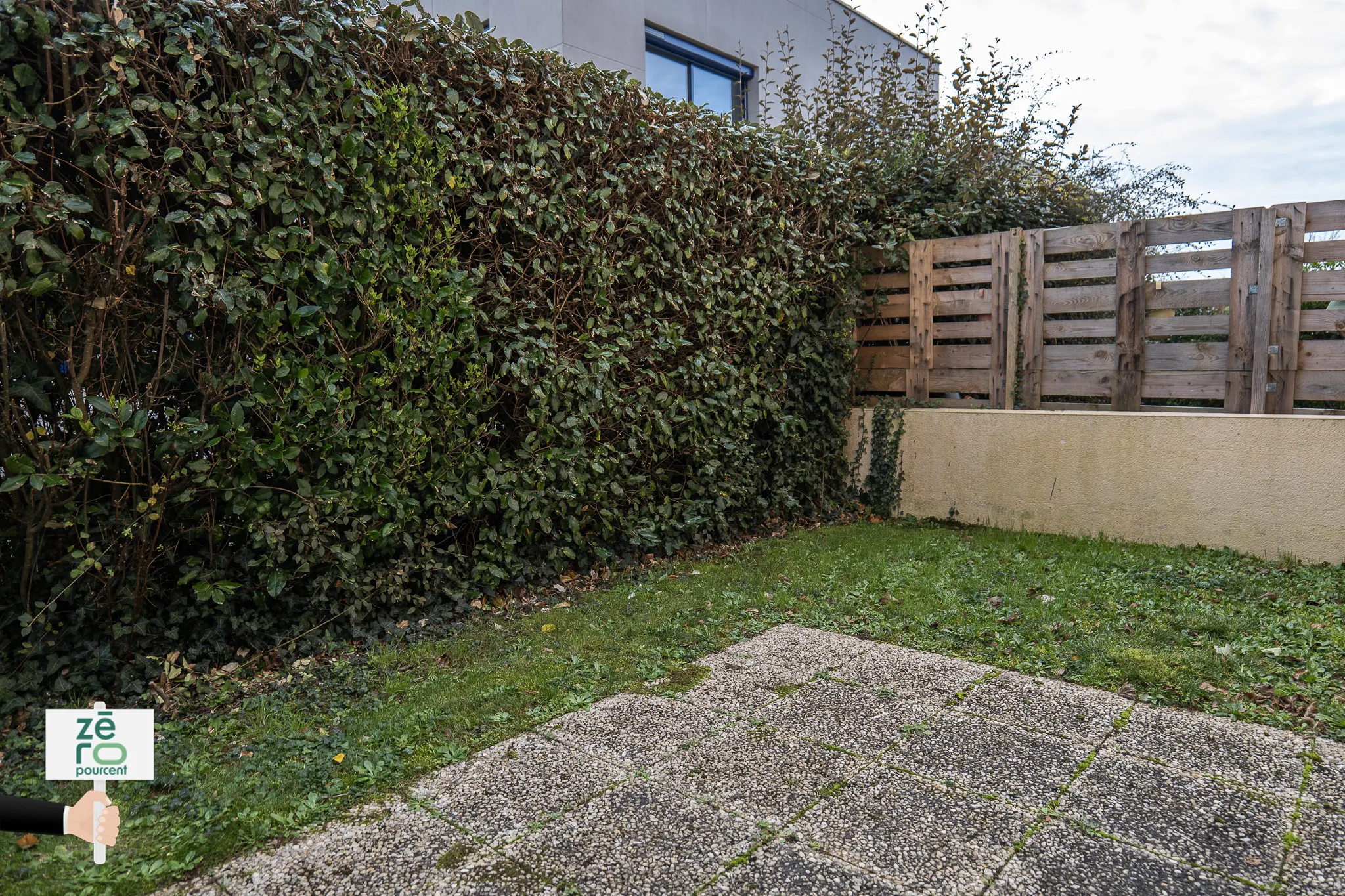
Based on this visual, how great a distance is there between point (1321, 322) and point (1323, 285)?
0.24m

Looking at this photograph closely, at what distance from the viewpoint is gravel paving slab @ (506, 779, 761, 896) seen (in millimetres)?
2133

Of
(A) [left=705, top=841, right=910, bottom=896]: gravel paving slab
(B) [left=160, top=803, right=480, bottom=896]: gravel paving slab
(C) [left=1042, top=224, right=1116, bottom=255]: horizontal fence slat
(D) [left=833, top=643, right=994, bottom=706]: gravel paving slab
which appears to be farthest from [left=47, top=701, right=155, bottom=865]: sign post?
(C) [left=1042, top=224, right=1116, bottom=255]: horizontal fence slat

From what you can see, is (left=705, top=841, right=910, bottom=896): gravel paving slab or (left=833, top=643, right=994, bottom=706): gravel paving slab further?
(left=833, top=643, right=994, bottom=706): gravel paving slab

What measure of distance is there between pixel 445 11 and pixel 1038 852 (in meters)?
10.2

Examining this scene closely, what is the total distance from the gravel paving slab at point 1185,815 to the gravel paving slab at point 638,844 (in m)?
1.08

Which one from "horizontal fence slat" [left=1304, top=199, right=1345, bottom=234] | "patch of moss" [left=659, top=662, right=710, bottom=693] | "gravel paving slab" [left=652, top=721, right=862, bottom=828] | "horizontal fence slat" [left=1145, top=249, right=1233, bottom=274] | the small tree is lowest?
"gravel paving slab" [left=652, top=721, right=862, bottom=828]

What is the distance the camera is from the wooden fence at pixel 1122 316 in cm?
543

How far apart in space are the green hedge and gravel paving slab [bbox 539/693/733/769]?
1404 mm

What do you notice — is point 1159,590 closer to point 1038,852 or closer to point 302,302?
point 1038,852

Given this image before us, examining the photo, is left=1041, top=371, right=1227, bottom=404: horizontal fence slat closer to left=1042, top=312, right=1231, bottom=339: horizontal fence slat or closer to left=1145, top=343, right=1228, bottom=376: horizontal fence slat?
left=1145, top=343, right=1228, bottom=376: horizontal fence slat

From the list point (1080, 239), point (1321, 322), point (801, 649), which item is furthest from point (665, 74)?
point (801, 649)

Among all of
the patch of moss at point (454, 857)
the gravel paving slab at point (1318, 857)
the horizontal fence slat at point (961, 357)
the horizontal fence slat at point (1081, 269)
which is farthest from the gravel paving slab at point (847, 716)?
the horizontal fence slat at point (1081, 269)

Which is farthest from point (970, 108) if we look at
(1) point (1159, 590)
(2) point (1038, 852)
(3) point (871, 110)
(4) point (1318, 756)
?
(2) point (1038, 852)

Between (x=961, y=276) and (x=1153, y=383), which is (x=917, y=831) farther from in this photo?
(x=961, y=276)
